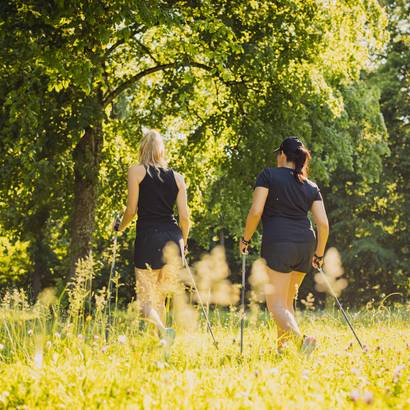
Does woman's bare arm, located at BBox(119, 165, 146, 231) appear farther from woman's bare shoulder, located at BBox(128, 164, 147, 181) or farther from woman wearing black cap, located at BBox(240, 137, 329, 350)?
woman wearing black cap, located at BBox(240, 137, 329, 350)

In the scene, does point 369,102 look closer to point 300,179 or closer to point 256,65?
point 256,65

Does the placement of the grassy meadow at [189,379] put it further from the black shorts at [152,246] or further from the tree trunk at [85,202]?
the tree trunk at [85,202]

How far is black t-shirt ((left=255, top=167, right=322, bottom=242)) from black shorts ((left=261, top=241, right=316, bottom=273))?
6 centimetres

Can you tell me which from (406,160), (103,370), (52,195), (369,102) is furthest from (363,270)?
(103,370)

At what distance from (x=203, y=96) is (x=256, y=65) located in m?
4.02

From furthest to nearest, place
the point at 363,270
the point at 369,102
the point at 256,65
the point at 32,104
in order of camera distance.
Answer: the point at 363,270 < the point at 369,102 < the point at 256,65 < the point at 32,104

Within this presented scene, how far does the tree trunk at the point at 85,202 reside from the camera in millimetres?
12727

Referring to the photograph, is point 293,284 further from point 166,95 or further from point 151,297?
point 166,95

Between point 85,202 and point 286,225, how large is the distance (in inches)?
312

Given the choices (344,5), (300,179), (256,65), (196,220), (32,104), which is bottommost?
(196,220)

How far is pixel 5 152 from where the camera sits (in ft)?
37.8

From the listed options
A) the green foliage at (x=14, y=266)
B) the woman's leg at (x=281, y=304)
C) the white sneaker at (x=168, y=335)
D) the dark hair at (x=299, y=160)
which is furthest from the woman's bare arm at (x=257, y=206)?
the green foliage at (x=14, y=266)

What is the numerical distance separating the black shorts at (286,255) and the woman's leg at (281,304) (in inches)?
2.8

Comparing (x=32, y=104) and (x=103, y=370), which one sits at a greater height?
(x=32, y=104)
